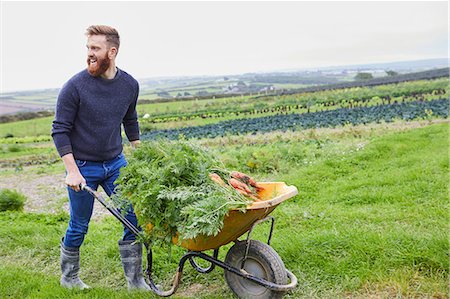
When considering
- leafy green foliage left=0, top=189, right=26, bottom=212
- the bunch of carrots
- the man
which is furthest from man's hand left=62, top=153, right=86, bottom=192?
leafy green foliage left=0, top=189, right=26, bottom=212

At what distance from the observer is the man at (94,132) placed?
3580mm

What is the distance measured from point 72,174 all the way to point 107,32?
1142 mm

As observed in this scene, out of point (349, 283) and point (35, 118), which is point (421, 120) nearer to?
point (349, 283)

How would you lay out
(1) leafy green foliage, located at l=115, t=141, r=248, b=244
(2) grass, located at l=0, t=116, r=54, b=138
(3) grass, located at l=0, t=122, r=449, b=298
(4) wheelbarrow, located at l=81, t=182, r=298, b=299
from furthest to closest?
(2) grass, located at l=0, t=116, r=54, b=138, (3) grass, located at l=0, t=122, r=449, b=298, (4) wheelbarrow, located at l=81, t=182, r=298, b=299, (1) leafy green foliage, located at l=115, t=141, r=248, b=244

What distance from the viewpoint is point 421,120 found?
62.9 ft

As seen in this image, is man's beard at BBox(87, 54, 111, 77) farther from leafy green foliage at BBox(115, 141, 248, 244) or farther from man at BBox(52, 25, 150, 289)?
leafy green foliage at BBox(115, 141, 248, 244)

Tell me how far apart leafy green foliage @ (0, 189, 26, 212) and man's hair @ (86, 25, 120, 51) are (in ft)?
15.6

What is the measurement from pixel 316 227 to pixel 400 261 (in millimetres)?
1527

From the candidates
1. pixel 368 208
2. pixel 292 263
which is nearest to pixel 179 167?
pixel 292 263

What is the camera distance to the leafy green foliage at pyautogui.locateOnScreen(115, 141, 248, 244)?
3.01 metres

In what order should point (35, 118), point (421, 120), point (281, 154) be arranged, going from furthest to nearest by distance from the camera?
point (35, 118) → point (421, 120) → point (281, 154)

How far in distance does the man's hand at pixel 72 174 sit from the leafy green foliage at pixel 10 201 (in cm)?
440

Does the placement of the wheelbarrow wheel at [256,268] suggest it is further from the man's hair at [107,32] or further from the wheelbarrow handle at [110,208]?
the man's hair at [107,32]

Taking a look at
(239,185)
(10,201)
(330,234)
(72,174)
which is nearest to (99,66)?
(72,174)
